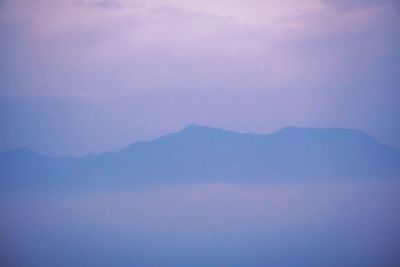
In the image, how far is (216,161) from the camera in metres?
3.53

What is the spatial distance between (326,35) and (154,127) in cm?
166

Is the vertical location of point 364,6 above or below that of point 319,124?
above

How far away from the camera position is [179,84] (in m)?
3.51

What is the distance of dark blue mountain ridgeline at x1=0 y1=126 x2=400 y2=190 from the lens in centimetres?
350

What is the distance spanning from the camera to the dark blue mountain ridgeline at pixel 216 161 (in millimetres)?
3498

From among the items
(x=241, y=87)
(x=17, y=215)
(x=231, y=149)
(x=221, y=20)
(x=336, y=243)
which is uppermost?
(x=221, y=20)

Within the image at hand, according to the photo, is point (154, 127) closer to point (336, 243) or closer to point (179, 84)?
point (179, 84)

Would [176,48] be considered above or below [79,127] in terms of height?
above

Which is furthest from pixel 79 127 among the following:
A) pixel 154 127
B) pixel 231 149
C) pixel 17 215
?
pixel 231 149

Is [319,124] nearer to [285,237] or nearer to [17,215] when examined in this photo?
[285,237]

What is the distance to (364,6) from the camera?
3594 millimetres

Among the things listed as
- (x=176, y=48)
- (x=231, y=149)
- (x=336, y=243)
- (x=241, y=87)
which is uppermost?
(x=176, y=48)

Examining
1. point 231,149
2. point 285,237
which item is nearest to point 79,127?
point 231,149

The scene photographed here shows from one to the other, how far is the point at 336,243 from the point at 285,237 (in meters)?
0.43
